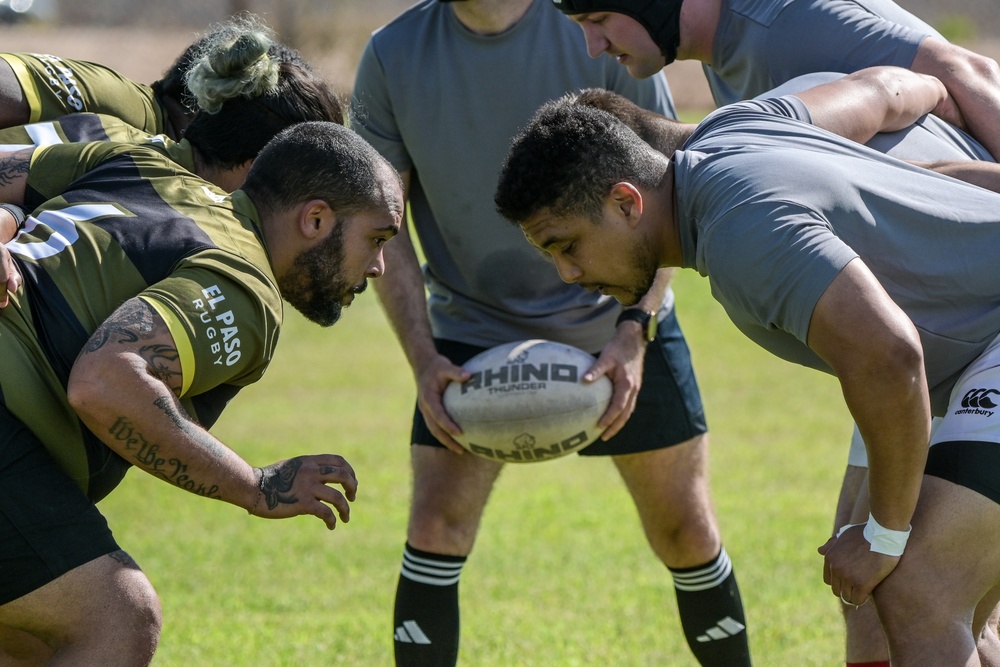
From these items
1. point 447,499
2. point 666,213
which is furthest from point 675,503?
point 666,213

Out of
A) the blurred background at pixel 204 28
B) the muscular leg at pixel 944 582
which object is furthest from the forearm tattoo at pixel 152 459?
the blurred background at pixel 204 28

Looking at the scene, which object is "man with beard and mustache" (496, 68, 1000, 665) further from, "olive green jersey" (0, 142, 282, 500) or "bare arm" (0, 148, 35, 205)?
"bare arm" (0, 148, 35, 205)

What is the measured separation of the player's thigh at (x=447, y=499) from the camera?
4777 millimetres

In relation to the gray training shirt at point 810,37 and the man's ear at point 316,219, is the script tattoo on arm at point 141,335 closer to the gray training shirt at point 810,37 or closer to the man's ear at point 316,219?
the man's ear at point 316,219

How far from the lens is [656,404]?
16.5 feet

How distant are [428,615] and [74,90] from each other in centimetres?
232

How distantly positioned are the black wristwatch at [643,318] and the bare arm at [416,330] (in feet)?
2.26

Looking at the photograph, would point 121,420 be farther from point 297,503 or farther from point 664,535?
point 664,535

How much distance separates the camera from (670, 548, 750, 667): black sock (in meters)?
4.97

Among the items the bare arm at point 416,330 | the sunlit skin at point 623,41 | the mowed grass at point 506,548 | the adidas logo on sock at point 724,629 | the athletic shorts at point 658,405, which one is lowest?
the mowed grass at point 506,548

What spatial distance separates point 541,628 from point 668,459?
1.38 metres

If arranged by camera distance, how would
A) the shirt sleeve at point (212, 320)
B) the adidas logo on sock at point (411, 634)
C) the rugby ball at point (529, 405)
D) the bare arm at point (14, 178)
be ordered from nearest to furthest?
the shirt sleeve at point (212, 320)
the bare arm at point (14, 178)
the rugby ball at point (529, 405)
the adidas logo on sock at point (411, 634)

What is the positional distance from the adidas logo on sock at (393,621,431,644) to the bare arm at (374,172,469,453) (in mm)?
715

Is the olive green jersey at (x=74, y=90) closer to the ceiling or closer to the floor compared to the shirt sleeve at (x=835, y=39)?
closer to the floor
